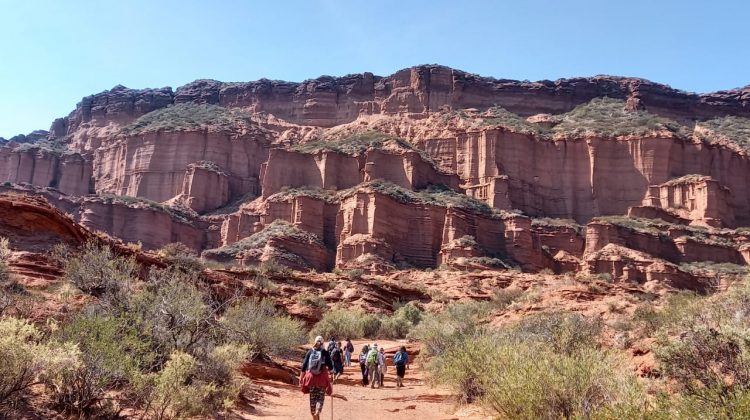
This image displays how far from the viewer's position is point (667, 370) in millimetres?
8523

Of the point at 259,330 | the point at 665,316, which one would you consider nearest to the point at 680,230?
the point at 665,316

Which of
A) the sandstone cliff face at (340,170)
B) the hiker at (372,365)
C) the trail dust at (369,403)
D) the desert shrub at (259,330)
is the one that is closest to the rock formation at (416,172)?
the sandstone cliff face at (340,170)

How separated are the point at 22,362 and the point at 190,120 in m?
72.6

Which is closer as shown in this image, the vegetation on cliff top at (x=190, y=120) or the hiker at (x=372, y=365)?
the hiker at (x=372, y=365)

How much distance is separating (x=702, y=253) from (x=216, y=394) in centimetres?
5294

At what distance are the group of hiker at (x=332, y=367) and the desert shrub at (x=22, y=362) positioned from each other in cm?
334

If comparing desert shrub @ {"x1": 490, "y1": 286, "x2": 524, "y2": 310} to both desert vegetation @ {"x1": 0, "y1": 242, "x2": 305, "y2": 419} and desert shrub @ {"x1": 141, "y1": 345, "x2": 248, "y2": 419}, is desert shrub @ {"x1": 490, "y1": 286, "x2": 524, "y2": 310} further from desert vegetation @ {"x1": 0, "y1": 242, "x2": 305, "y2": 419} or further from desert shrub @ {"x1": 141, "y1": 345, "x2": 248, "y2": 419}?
desert shrub @ {"x1": 141, "y1": 345, "x2": 248, "y2": 419}

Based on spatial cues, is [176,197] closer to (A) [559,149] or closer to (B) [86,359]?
(A) [559,149]

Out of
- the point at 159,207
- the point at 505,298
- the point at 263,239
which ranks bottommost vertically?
the point at 505,298

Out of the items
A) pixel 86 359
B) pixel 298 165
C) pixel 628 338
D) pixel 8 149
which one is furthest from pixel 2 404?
pixel 8 149

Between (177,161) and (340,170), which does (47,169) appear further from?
(340,170)

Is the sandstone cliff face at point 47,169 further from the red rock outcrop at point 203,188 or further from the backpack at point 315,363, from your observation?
the backpack at point 315,363

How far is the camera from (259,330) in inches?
674

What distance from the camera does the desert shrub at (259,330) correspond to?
1503 centimetres
